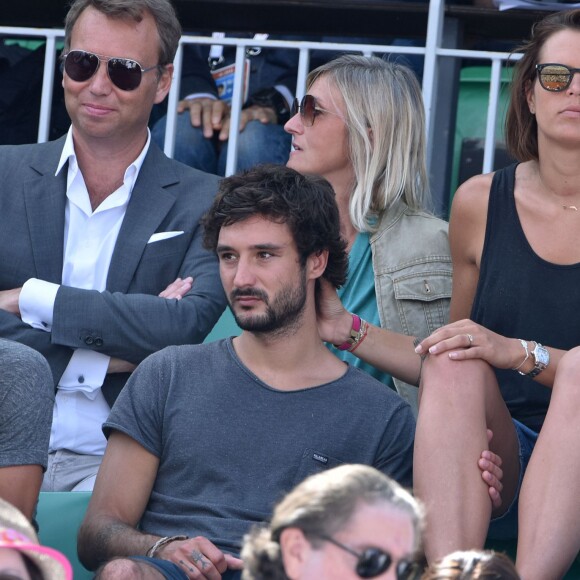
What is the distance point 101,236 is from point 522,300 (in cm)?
127

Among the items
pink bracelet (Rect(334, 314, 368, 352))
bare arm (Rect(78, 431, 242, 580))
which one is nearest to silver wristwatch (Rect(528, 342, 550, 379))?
pink bracelet (Rect(334, 314, 368, 352))

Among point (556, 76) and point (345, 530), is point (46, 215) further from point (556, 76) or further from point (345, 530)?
point (345, 530)

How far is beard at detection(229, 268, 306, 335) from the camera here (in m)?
3.36

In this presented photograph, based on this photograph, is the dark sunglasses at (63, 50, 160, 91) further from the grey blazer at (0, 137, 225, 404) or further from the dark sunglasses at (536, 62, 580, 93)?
the dark sunglasses at (536, 62, 580, 93)

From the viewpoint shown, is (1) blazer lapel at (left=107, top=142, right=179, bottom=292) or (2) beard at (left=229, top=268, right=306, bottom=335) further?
(1) blazer lapel at (left=107, top=142, right=179, bottom=292)

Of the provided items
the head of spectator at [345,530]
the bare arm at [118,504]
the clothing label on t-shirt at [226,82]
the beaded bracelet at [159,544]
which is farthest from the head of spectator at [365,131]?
the head of spectator at [345,530]

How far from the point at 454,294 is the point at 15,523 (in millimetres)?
2209

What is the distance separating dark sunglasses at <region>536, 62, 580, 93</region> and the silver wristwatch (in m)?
0.79

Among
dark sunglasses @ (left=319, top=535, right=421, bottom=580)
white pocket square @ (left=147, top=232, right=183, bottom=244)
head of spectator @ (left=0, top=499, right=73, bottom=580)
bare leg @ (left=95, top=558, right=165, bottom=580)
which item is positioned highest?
white pocket square @ (left=147, top=232, right=183, bottom=244)

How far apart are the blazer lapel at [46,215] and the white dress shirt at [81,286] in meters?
0.03

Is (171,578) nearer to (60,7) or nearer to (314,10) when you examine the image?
(314,10)

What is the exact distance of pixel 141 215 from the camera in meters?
3.93

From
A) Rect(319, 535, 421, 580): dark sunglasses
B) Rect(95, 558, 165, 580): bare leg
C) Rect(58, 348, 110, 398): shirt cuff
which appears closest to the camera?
Rect(319, 535, 421, 580): dark sunglasses

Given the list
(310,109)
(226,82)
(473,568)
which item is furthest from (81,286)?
(473,568)
